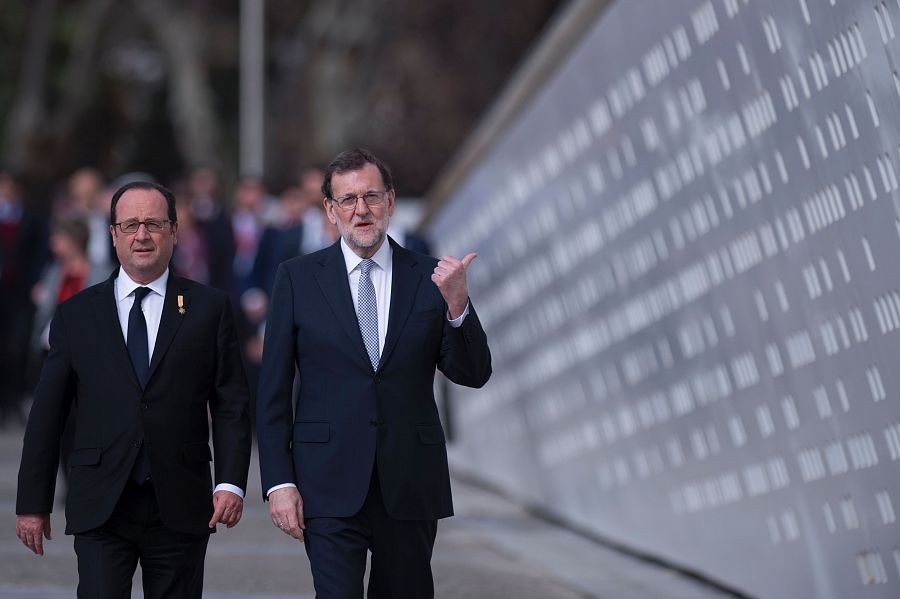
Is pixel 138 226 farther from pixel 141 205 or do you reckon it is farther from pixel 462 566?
pixel 462 566

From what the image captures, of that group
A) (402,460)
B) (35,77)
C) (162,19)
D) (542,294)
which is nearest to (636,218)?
(542,294)

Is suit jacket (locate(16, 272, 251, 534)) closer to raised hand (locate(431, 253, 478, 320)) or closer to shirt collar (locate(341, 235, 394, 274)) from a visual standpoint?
shirt collar (locate(341, 235, 394, 274))

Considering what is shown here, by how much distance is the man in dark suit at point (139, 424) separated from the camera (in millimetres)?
5344

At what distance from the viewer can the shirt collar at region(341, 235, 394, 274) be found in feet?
18.1

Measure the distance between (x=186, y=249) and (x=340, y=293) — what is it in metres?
9.61

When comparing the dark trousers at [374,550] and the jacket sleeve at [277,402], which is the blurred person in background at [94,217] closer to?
the jacket sleeve at [277,402]

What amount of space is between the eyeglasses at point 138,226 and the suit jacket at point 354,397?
402 mm

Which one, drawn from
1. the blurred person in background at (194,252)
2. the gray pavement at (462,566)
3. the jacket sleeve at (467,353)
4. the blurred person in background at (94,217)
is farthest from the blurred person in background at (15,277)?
the jacket sleeve at (467,353)

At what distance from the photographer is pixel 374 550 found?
5.41 m

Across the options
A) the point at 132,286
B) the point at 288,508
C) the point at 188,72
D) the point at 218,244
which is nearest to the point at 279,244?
the point at 218,244

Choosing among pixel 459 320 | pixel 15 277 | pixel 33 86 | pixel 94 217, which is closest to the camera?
pixel 459 320

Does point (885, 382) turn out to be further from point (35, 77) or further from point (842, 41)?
point (35, 77)

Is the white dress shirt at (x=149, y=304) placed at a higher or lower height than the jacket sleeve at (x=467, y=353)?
higher

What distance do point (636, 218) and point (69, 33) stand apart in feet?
124
